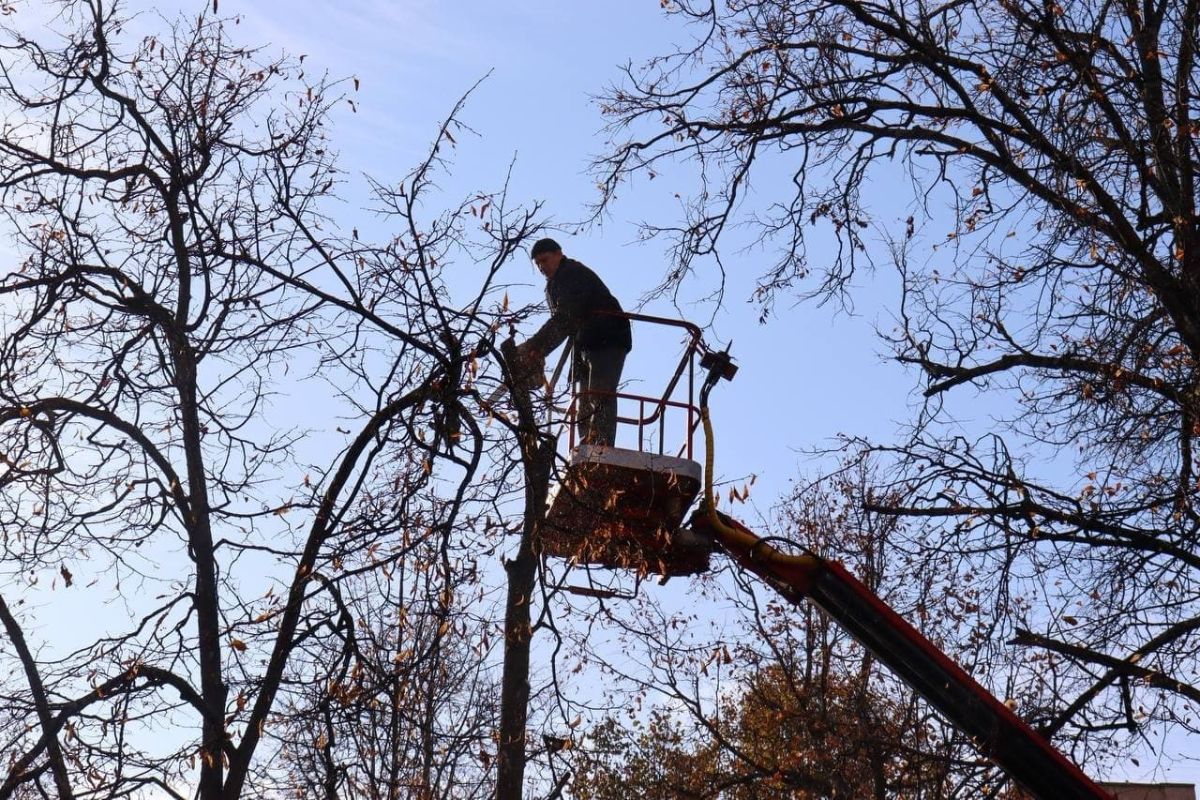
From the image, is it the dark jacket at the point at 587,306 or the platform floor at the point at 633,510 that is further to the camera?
the dark jacket at the point at 587,306

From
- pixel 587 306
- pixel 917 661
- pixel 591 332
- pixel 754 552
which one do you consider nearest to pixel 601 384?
pixel 591 332

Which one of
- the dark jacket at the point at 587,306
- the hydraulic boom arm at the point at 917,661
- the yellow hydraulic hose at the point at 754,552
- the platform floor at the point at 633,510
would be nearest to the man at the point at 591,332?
the dark jacket at the point at 587,306

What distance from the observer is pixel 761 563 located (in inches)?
475

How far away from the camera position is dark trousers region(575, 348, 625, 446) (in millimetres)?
11281

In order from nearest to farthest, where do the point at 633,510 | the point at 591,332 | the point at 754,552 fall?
the point at 633,510
the point at 591,332
the point at 754,552

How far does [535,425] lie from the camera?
8.24 metres

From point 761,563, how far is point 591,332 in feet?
7.91

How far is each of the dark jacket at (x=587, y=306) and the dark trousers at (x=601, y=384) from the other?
0.26 ft

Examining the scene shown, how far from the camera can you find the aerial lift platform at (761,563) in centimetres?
1099

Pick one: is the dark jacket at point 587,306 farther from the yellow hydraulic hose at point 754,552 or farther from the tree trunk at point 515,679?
the tree trunk at point 515,679

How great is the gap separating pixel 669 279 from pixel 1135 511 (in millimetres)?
4839

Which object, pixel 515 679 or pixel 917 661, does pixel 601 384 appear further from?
pixel 515 679

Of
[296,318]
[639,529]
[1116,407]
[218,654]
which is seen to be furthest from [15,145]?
[1116,407]

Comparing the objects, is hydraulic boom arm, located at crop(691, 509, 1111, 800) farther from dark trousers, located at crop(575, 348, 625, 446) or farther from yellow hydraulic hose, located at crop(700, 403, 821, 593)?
dark trousers, located at crop(575, 348, 625, 446)
